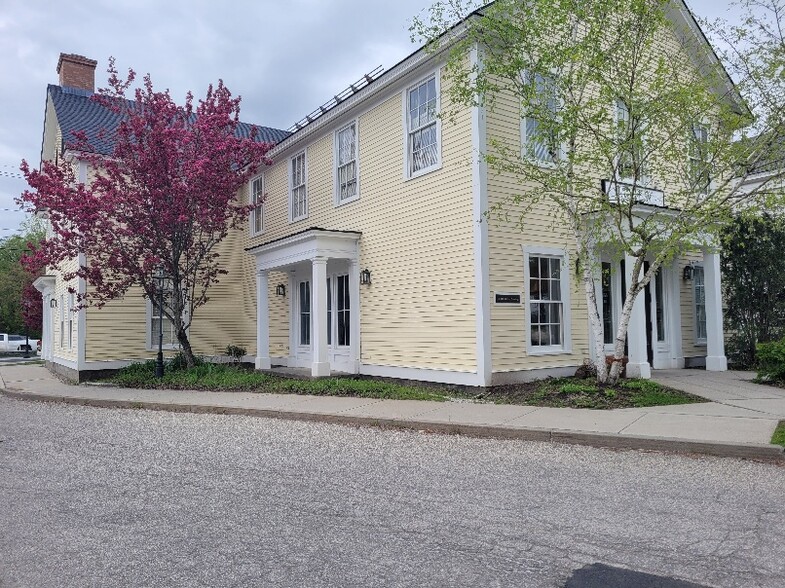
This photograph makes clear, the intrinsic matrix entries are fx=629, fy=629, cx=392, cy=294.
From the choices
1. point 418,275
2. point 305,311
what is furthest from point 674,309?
point 305,311

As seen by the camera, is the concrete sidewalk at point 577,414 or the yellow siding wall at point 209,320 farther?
the yellow siding wall at point 209,320

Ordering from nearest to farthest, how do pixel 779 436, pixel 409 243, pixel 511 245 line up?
pixel 779 436 → pixel 511 245 → pixel 409 243

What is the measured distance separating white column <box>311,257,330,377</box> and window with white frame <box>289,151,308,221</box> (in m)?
3.11

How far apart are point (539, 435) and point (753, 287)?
943 cm

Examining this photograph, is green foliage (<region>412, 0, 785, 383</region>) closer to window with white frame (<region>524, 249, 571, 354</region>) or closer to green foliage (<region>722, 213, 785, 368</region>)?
window with white frame (<region>524, 249, 571, 354</region>)

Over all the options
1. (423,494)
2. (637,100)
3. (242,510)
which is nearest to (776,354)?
(637,100)

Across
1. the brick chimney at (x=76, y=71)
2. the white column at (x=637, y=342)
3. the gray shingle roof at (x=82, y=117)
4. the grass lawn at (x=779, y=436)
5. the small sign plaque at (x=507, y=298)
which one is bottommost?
the grass lawn at (x=779, y=436)

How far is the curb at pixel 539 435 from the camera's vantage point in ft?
20.7

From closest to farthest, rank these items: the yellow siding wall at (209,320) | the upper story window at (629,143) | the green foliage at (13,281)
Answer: the upper story window at (629,143) < the yellow siding wall at (209,320) < the green foliage at (13,281)

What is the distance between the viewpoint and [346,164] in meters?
14.6

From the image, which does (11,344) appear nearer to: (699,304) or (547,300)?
(547,300)

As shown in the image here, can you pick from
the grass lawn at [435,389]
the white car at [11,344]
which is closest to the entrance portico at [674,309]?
the grass lawn at [435,389]

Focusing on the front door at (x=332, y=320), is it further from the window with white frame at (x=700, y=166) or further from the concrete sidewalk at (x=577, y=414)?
the window with white frame at (x=700, y=166)

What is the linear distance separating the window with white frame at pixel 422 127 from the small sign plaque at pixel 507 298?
2770 millimetres
